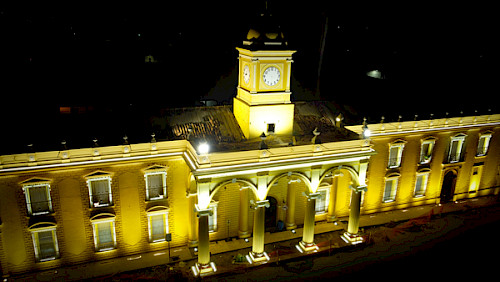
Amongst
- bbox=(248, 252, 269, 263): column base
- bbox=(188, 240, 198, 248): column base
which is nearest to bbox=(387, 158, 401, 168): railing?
bbox=(248, 252, 269, 263): column base

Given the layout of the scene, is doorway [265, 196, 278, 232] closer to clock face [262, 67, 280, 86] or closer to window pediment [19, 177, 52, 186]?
clock face [262, 67, 280, 86]

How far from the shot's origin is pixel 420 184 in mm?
35188

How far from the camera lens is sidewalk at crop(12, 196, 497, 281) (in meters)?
26.0

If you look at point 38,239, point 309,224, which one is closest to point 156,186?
point 38,239

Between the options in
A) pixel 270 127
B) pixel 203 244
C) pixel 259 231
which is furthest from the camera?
pixel 270 127

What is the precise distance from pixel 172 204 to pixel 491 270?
22.5 metres

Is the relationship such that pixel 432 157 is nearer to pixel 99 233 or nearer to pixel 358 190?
pixel 358 190

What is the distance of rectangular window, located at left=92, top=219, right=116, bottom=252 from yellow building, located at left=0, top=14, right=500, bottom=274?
73 mm

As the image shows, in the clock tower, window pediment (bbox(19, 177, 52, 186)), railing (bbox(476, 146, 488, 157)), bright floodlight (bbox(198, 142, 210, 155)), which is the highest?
the clock tower

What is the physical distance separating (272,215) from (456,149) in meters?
17.6

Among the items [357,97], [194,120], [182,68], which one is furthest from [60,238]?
[357,97]

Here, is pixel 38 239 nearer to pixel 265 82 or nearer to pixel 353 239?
pixel 265 82

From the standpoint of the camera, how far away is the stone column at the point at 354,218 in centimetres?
2838

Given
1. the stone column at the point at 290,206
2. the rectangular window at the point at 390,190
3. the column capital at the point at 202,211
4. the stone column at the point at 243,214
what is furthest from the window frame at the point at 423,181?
the column capital at the point at 202,211
